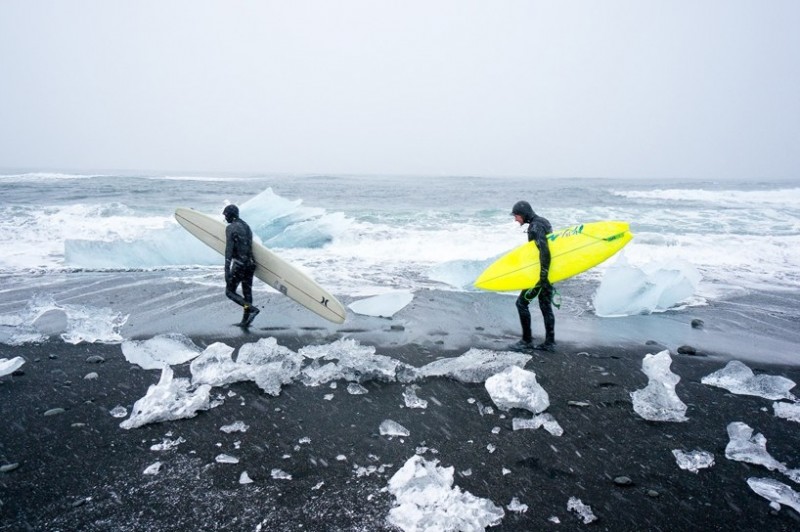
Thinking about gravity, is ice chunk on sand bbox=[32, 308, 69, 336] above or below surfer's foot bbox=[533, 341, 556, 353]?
below

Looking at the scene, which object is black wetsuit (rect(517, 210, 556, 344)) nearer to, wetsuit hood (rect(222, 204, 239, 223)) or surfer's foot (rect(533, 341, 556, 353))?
surfer's foot (rect(533, 341, 556, 353))

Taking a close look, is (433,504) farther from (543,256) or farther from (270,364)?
(543,256)

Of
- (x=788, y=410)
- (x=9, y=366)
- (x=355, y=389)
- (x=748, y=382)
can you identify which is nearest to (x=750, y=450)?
(x=788, y=410)

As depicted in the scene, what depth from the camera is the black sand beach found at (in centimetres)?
285

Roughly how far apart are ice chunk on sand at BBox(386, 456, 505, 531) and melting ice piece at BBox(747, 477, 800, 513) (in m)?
1.85

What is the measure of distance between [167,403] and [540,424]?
3.33 metres

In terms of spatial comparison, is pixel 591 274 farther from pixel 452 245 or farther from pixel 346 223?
pixel 346 223

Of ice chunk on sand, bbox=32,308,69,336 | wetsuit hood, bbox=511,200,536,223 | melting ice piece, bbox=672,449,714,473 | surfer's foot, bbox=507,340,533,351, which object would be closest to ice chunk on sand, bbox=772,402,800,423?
melting ice piece, bbox=672,449,714,473

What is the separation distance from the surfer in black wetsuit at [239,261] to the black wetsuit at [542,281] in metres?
3.90

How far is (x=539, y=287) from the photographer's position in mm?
5891

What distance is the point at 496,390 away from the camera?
4320 millimetres

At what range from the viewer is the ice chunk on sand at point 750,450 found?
11.1 feet

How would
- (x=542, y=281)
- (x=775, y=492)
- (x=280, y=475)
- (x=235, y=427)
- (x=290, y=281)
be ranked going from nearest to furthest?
(x=775, y=492) → (x=280, y=475) → (x=235, y=427) → (x=542, y=281) → (x=290, y=281)

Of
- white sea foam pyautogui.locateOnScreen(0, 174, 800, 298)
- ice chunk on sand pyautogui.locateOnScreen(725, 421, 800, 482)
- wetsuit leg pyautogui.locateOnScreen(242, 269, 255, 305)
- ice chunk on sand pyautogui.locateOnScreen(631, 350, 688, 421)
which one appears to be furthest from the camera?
white sea foam pyautogui.locateOnScreen(0, 174, 800, 298)
